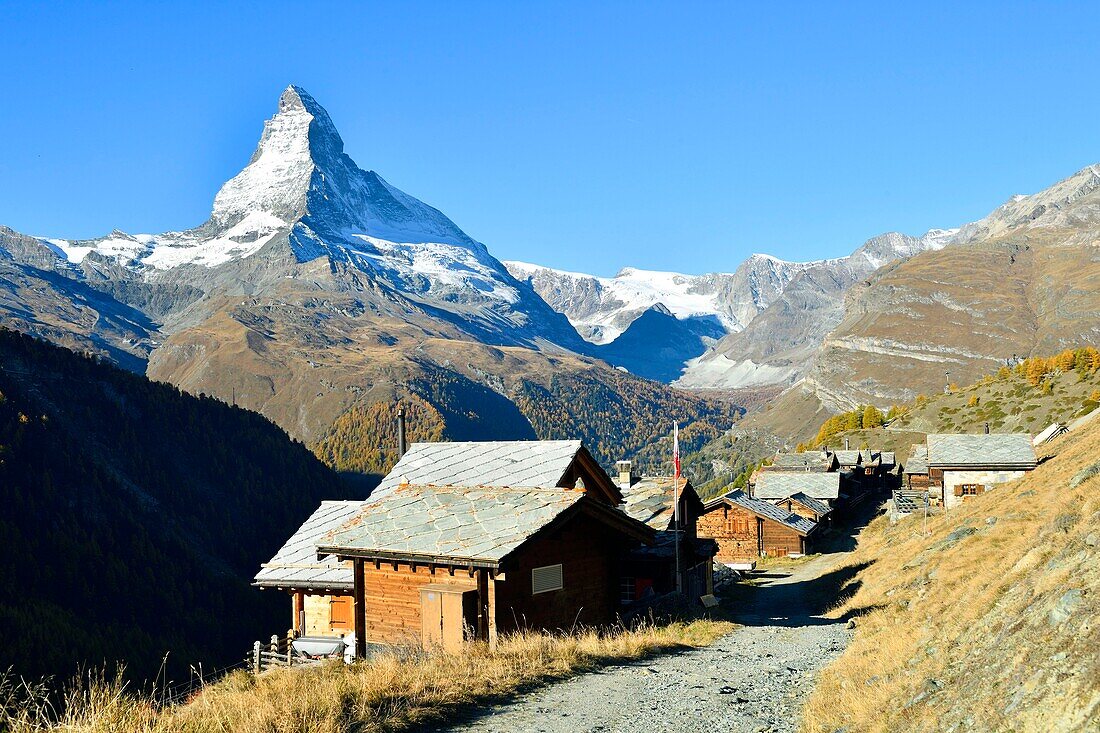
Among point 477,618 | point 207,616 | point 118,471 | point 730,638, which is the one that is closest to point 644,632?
point 730,638

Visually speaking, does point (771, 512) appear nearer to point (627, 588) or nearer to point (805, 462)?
point (627, 588)

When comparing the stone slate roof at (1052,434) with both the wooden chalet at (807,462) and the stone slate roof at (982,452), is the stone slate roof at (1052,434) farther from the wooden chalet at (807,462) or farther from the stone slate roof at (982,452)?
the wooden chalet at (807,462)

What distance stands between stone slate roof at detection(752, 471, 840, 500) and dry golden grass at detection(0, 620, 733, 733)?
69460mm

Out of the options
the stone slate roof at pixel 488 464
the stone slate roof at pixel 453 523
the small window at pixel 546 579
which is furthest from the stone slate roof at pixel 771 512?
the small window at pixel 546 579

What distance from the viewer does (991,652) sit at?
12227mm

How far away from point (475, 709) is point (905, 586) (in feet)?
67.4

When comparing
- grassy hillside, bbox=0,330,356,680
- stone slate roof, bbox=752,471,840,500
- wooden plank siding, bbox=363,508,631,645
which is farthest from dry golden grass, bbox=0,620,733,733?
grassy hillside, bbox=0,330,356,680

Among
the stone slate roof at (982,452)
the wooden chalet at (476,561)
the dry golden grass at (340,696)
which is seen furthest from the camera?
the stone slate roof at (982,452)

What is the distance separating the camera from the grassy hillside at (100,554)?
126562 millimetres

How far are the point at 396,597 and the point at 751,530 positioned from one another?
56.0 m

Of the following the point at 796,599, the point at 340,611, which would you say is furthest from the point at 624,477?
the point at 340,611

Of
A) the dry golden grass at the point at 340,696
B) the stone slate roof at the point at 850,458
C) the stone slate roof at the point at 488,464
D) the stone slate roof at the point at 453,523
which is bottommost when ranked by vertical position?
the dry golden grass at the point at 340,696

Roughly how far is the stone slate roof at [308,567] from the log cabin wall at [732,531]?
150 ft

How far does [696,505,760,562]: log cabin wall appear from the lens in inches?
2960
